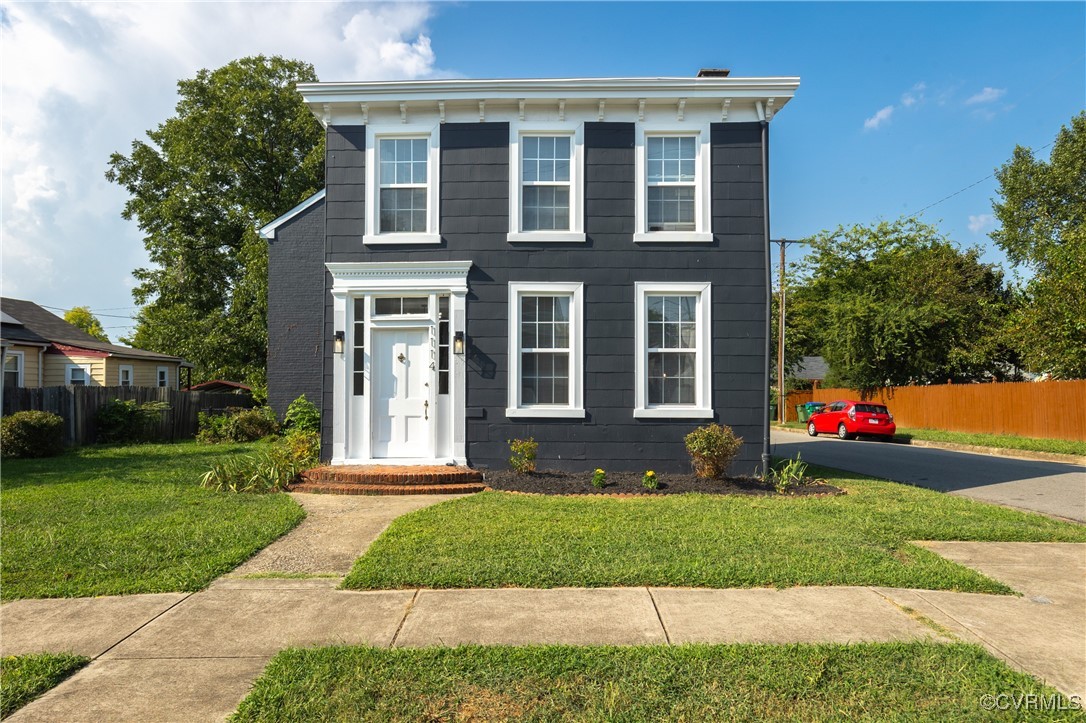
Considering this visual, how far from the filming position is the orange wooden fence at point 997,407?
19.8m

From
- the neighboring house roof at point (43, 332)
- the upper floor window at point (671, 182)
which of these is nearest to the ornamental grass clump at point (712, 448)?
the upper floor window at point (671, 182)

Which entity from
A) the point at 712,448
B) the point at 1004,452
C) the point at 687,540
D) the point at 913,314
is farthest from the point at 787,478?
the point at 913,314

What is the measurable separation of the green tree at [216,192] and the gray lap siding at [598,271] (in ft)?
64.2

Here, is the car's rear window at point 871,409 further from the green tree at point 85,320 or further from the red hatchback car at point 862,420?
the green tree at point 85,320

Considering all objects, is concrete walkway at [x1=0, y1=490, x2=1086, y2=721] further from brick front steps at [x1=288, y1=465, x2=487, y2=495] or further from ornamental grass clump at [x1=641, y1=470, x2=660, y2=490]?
ornamental grass clump at [x1=641, y1=470, x2=660, y2=490]

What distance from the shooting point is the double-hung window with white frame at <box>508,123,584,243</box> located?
424 inches

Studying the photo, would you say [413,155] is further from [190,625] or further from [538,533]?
[190,625]

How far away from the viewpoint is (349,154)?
10.9 meters

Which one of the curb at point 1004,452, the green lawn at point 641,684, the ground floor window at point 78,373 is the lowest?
the curb at point 1004,452

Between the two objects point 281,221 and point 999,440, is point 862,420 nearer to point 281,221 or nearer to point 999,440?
point 999,440

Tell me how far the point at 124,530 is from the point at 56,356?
883 inches

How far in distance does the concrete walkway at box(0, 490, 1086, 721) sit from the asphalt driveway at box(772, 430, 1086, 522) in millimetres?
5534

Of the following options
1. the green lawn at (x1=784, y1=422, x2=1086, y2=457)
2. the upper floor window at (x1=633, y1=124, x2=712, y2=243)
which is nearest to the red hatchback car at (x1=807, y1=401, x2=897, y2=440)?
the green lawn at (x1=784, y1=422, x2=1086, y2=457)

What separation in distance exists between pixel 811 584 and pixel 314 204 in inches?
678
